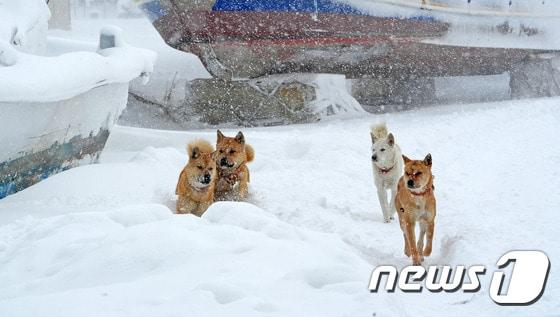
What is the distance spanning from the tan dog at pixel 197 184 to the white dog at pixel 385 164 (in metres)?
1.27

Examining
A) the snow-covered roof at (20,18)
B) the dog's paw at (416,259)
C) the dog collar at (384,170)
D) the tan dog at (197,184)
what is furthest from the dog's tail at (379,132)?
the snow-covered roof at (20,18)

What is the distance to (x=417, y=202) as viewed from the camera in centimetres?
474

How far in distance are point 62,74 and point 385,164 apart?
2.57 metres

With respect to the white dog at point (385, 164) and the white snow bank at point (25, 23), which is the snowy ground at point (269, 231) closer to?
the white dog at point (385, 164)

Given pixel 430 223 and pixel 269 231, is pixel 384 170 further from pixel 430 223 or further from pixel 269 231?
pixel 269 231

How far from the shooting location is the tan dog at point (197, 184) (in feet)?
18.3

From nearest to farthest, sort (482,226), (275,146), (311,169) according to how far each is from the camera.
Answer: (482,226) → (311,169) → (275,146)

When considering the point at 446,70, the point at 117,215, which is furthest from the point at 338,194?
the point at 446,70

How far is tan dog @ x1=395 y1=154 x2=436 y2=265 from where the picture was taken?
4676 millimetres

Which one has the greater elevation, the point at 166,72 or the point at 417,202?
the point at 417,202

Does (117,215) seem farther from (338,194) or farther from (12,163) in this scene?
(338,194)

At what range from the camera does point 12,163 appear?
5.70m

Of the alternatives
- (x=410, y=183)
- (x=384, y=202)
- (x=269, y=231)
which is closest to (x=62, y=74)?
(x=269, y=231)

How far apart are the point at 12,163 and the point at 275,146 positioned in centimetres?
359
